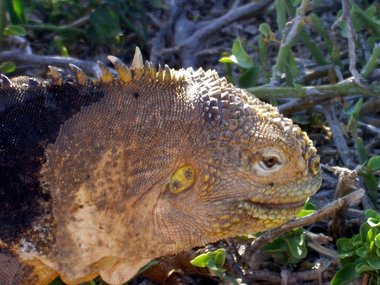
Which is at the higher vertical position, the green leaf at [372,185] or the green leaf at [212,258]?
the green leaf at [212,258]

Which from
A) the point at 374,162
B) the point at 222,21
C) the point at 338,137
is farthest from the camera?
the point at 222,21

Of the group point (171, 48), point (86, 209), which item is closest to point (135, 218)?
point (86, 209)

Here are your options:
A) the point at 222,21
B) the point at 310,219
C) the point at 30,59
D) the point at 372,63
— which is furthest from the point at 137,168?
the point at 222,21

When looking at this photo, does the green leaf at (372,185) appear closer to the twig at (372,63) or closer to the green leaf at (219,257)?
the twig at (372,63)

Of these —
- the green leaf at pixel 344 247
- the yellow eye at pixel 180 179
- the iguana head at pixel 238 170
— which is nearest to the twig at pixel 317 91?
the green leaf at pixel 344 247

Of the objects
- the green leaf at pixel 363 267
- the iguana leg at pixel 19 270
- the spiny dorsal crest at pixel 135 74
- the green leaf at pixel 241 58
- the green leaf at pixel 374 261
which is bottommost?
the green leaf at pixel 363 267

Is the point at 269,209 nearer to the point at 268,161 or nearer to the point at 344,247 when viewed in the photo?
the point at 268,161

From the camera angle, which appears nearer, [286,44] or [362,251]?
[362,251]
